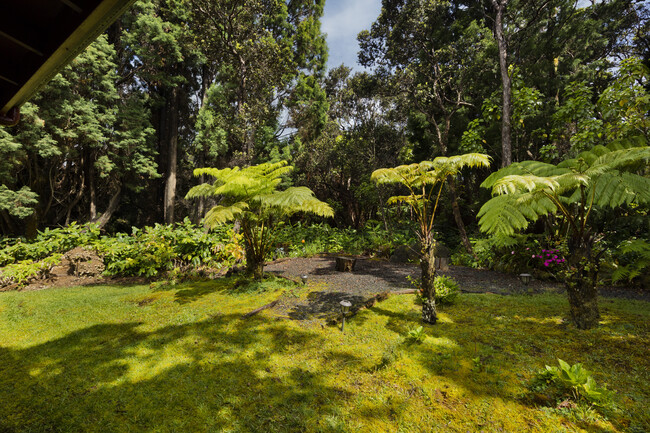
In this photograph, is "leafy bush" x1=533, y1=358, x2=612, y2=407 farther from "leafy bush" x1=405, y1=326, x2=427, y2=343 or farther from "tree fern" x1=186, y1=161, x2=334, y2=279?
"tree fern" x1=186, y1=161, x2=334, y2=279

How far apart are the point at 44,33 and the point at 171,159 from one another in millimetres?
13298

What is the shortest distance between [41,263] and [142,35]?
10643 mm

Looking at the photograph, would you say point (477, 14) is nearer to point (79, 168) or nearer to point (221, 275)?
point (221, 275)

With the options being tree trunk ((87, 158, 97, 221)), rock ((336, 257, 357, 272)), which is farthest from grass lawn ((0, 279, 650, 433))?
tree trunk ((87, 158, 97, 221))

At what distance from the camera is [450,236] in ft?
40.1

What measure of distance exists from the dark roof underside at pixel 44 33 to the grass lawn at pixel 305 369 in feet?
8.92

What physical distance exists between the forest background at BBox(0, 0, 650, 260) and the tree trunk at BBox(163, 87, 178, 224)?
7 centimetres

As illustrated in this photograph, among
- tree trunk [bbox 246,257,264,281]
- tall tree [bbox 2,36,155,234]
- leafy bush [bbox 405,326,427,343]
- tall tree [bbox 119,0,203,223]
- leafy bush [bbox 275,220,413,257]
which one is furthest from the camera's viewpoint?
tall tree [bbox 119,0,203,223]

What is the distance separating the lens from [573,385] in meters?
2.04

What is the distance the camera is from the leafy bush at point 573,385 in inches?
76.1

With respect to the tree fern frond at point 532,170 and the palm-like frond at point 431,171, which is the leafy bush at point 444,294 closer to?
the palm-like frond at point 431,171

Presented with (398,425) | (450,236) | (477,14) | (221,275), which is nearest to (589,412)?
(398,425)

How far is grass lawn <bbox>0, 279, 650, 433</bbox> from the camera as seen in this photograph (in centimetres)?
198

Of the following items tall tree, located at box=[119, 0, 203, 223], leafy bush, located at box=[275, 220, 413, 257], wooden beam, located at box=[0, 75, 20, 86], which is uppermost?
tall tree, located at box=[119, 0, 203, 223]
